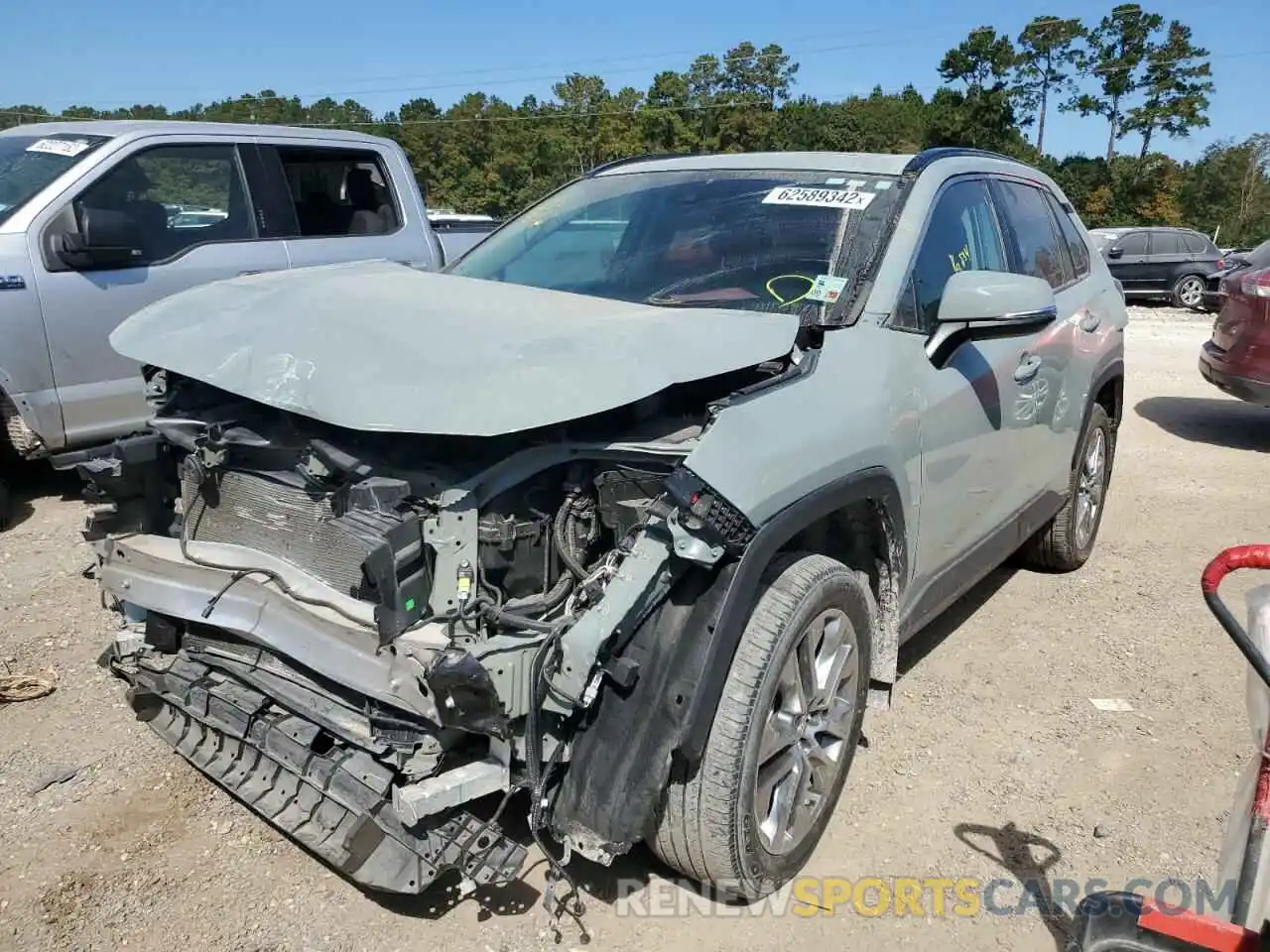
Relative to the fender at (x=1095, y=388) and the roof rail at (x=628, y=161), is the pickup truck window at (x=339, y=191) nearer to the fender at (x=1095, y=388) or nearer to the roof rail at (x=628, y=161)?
the roof rail at (x=628, y=161)

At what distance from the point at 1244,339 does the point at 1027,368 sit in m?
4.96

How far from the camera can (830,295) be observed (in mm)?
3039

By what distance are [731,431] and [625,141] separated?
57821 millimetres

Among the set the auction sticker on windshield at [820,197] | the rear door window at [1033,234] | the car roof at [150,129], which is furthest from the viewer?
the car roof at [150,129]

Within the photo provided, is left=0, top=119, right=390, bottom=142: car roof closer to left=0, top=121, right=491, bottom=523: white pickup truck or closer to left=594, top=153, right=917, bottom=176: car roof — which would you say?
left=0, top=121, right=491, bottom=523: white pickup truck

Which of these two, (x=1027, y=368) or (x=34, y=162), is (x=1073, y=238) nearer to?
(x=1027, y=368)

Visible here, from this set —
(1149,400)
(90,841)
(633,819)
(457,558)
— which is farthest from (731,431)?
(1149,400)

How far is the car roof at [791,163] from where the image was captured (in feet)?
11.5

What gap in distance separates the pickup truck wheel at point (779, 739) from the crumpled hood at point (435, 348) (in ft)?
2.11

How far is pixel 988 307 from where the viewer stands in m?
2.90

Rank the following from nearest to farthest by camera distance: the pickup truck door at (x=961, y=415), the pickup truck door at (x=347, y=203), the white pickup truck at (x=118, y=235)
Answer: the pickup truck door at (x=961, y=415) < the white pickup truck at (x=118, y=235) < the pickup truck door at (x=347, y=203)

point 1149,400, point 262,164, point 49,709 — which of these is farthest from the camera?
point 1149,400

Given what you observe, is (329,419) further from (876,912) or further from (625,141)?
(625,141)

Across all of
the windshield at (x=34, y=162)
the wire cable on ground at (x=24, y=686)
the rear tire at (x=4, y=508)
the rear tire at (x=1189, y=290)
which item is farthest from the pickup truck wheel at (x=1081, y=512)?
the rear tire at (x=1189, y=290)
